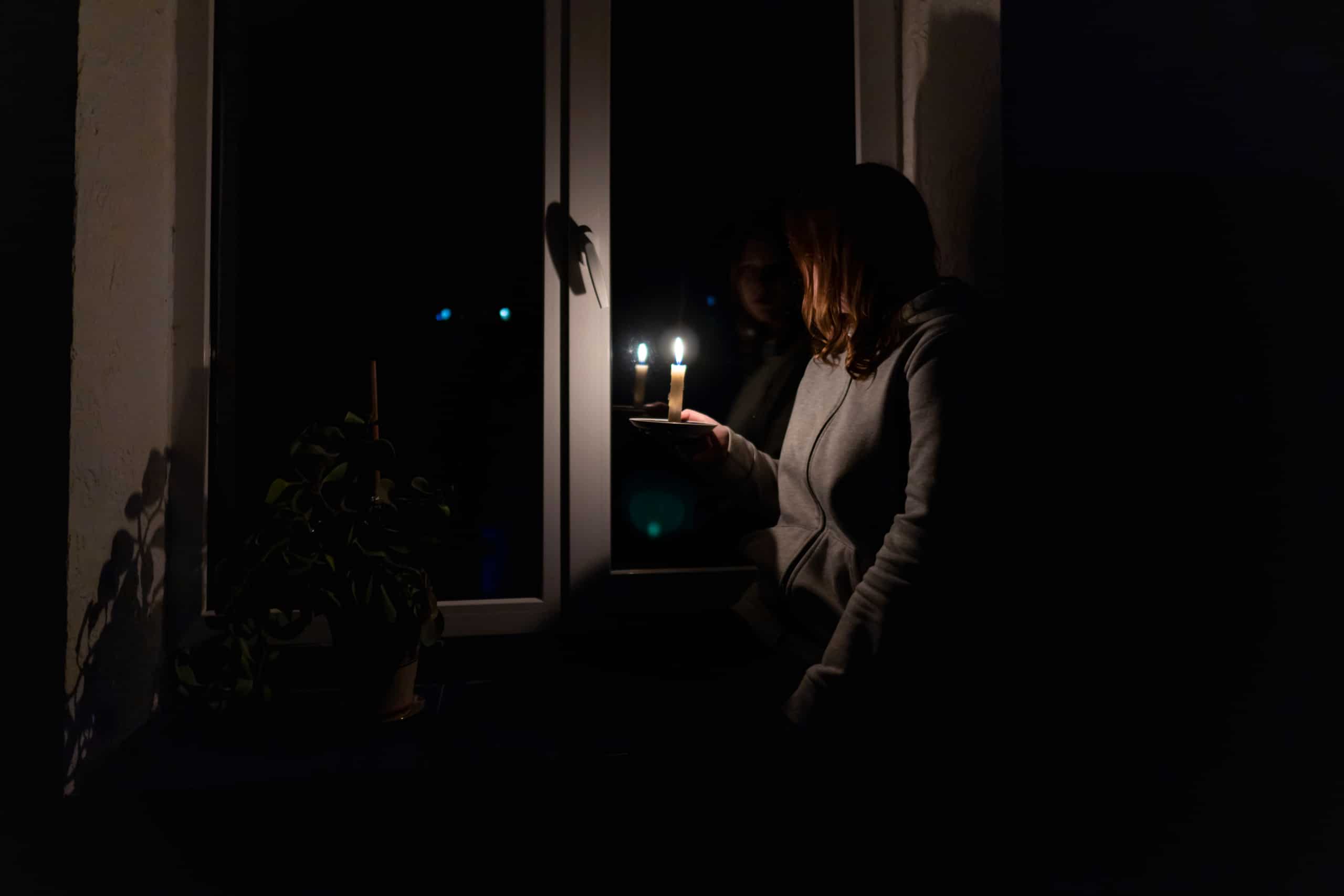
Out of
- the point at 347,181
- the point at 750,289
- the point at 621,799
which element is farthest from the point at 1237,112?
the point at 347,181

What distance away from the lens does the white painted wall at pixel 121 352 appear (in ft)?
3.08

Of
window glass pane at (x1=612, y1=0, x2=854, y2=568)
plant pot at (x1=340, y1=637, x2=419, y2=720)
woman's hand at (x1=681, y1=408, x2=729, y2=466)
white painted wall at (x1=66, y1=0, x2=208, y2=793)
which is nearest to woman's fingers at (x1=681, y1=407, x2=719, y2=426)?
woman's hand at (x1=681, y1=408, x2=729, y2=466)

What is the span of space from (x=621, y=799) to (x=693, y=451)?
539 millimetres

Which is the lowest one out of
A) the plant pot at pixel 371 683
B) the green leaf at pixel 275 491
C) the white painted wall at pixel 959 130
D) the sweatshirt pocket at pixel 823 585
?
the plant pot at pixel 371 683

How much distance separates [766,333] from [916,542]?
0.66 metres

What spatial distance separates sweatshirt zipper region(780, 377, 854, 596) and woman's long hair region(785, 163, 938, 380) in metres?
0.07

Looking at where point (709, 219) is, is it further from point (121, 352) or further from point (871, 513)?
point (121, 352)

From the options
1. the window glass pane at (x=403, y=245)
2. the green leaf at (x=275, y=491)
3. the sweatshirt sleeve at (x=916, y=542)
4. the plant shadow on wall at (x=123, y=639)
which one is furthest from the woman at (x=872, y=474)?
the plant shadow on wall at (x=123, y=639)

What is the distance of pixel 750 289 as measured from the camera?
146 centimetres

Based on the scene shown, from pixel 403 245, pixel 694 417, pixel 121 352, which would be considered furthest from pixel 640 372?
pixel 121 352

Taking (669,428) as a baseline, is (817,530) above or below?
below

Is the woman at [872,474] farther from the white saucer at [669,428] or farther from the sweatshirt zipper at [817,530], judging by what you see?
the white saucer at [669,428]

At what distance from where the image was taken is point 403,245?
1.38 m

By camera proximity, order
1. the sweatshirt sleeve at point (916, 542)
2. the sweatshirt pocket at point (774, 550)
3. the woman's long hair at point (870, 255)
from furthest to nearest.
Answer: the sweatshirt pocket at point (774, 550)
the woman's long hair at point (870, 255)
the sweatshirt sleeve at point (916, 542)
